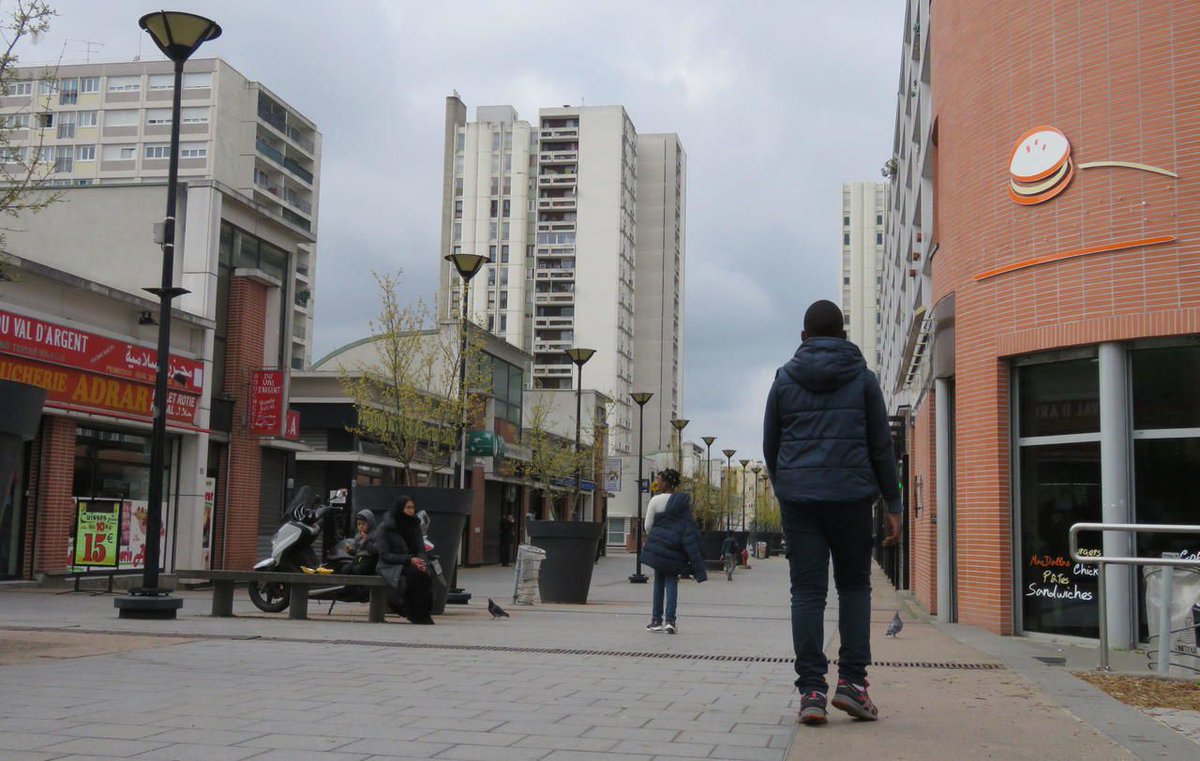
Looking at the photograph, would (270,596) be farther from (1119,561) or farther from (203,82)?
(203,82)

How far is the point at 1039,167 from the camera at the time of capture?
40.8 feet

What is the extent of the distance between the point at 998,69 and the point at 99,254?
17772 millimetres

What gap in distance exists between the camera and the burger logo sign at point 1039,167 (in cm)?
1209

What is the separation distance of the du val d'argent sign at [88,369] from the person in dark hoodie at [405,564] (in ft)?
23.0

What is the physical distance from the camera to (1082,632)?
1201cm

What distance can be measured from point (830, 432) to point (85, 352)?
53.4 feet

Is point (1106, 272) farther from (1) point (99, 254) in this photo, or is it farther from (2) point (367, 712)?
(1) point (99, 254)

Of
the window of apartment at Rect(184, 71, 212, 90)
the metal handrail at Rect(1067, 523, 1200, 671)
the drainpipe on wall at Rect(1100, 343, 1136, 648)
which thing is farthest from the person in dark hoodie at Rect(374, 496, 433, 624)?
the window of apartment at Rect(184, 71, 212, 90)

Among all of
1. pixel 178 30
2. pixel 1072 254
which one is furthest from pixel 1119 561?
pixel 178 30

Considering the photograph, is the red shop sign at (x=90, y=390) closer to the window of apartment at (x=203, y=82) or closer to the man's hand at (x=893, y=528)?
the man's hand at (x=893, y=528)

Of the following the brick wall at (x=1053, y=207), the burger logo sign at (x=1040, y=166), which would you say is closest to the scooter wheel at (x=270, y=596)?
the brick wall at (x=1053, y=207)

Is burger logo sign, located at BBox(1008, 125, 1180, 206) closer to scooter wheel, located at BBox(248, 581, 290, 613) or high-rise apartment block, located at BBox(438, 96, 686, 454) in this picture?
scooter wheel, located at BBox(248, 581, 290, 613)

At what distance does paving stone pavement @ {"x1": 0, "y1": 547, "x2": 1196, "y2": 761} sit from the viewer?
5184mm

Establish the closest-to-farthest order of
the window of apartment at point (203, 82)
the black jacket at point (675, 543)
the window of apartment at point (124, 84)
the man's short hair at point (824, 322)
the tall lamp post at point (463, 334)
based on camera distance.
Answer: the man's short hair at point (824, 322)
the black jacket at point (675, 543)
the tall lamp post at point (463, 334)
the window of apartment at point (203, 82)
the window of apartment at point (124, 84)
